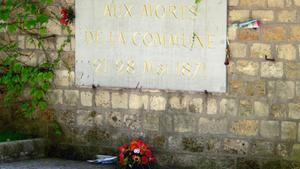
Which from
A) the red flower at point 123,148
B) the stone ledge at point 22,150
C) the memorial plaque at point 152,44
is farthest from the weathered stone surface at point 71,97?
the red flower at point 123,148

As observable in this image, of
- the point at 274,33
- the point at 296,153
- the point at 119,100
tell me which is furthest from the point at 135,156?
the point at 274,33

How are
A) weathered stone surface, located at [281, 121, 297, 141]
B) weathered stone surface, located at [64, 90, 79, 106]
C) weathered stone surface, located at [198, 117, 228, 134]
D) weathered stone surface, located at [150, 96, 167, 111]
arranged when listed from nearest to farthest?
weathered stone surface, located at [281, 121, 297, 141]
weathered stone surface, located at [198, 117, 228, 134]
weathered stone surface, located at [150, 96, 167, 111]
weathered stone surface, located at [64, 90, 79, 106]

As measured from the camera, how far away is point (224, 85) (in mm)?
7340

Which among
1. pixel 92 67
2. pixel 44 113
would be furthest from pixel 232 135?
pixel 44 113

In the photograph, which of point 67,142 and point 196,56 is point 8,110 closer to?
point 67,142

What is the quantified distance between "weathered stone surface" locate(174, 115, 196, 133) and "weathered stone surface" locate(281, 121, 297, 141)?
1039 millimetres

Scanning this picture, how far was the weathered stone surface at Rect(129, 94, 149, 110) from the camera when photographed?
776 cm

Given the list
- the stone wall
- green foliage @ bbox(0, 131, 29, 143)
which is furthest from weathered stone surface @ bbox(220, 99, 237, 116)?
green foliage @ bbox(0, 131, 29, 143)

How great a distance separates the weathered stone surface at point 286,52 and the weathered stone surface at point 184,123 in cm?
127

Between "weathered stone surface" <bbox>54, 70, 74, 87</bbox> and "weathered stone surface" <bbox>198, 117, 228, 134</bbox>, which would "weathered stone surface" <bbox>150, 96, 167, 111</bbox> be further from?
"weathered stone surface" <bbox>54, 70, 74, 87</bbox>

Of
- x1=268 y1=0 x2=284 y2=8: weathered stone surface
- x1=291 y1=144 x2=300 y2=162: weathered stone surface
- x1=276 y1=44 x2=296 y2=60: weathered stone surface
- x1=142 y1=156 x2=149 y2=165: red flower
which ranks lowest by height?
x1=142 y1=156 x2=149 y2=165: red flower

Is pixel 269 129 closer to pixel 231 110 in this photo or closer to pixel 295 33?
pixel 231 110

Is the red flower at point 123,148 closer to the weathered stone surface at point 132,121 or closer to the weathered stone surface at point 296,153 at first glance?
the weathered stone surface at point 132,121

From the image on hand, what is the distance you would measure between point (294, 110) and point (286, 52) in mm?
648
